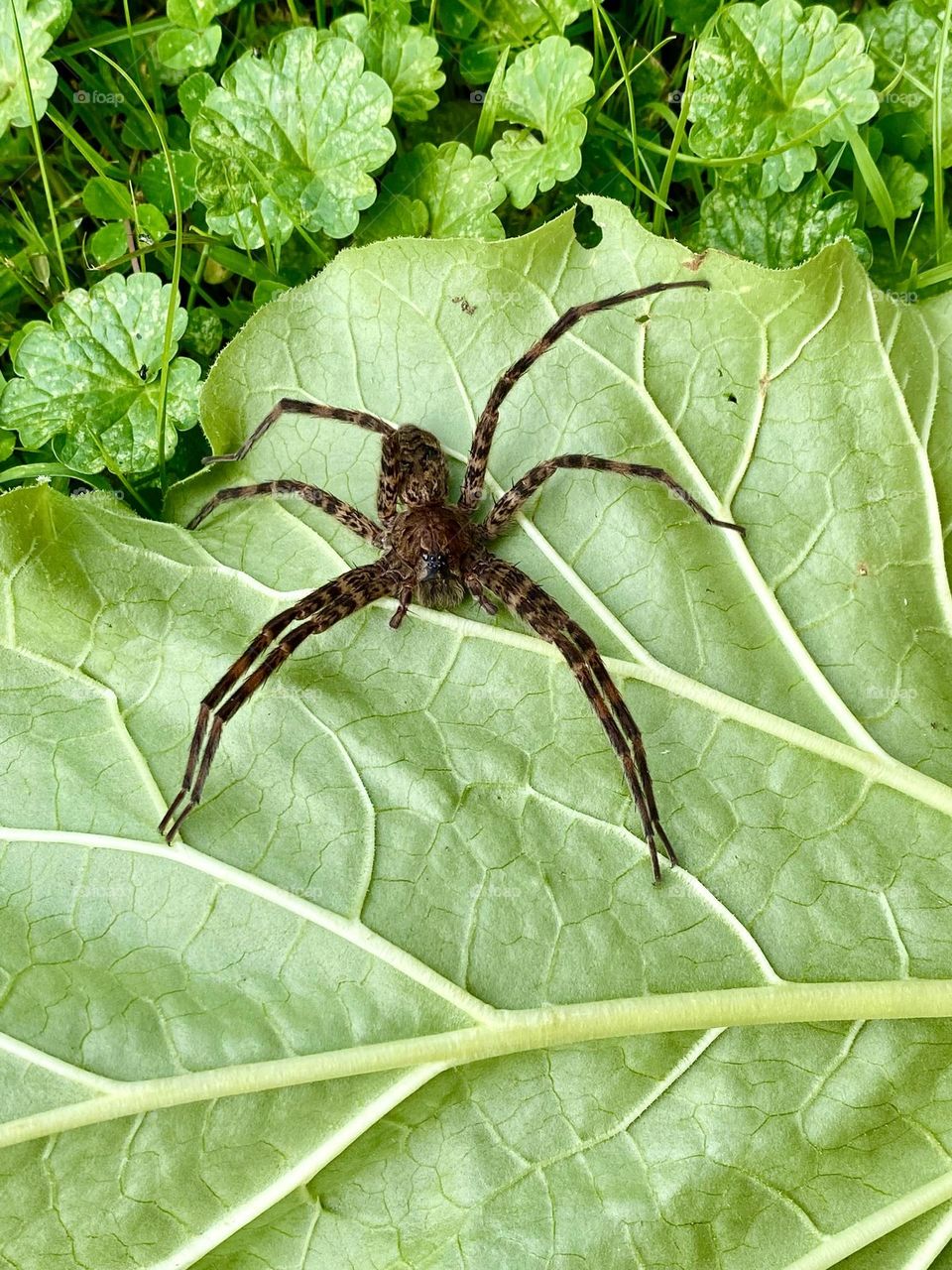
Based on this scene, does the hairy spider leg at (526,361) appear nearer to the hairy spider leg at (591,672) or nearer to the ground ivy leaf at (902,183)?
the hairy spider leg at (591,672)

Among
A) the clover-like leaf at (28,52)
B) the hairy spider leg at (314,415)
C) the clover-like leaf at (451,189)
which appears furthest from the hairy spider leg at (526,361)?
the clover-like leaf at (28,52)

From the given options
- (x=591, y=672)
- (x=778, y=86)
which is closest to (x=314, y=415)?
(x=591, y=672)

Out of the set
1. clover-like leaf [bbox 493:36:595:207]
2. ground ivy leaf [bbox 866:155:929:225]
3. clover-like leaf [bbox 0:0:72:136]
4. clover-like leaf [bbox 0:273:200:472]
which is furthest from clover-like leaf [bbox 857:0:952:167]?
clover-like leaf [bbox 0:0:72:136]

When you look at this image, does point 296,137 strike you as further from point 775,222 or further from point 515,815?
point 515,815

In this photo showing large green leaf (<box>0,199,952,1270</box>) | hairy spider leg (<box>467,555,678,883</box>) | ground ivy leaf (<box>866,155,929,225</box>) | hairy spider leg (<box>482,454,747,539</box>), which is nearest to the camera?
large green leaf (<box>0,199,952,1270</box>)

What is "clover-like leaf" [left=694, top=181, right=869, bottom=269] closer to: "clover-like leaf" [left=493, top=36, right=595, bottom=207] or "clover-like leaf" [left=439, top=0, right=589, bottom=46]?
"clover-like leaf" [left=493, top=36, right=595, bottom=207]
